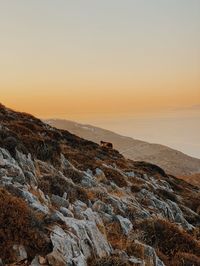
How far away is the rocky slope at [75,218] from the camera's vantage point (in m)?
9.19

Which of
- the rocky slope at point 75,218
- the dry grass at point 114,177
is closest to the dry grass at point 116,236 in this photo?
the rocky slope at point 75,218

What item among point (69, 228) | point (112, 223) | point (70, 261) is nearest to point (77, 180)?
point (112, 223)

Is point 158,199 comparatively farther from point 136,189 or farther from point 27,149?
point 27,149

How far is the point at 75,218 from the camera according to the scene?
476 inches

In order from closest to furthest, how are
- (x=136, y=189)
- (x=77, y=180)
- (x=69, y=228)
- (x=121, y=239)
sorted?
(x=69, y=228)
(x=121, y=239)
(x=77, y=180)
(x=136, y=189)

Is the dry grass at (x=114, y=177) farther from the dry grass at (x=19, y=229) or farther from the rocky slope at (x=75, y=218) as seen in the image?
the dry grass at (x=19, y=229)

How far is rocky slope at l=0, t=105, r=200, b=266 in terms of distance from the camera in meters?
9.19

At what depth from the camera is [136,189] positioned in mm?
23375

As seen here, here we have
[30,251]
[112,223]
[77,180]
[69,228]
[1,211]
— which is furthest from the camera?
[77,180]

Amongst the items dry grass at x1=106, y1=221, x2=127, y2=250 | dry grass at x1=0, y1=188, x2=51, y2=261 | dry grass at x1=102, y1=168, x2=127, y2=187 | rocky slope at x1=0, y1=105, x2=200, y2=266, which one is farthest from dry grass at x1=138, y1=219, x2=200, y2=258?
dry grass at x1=102, y1=168, x2=127, y2=187

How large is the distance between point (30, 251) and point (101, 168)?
1588 centimetres

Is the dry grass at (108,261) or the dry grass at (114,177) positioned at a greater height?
the dry grass at (114,177)

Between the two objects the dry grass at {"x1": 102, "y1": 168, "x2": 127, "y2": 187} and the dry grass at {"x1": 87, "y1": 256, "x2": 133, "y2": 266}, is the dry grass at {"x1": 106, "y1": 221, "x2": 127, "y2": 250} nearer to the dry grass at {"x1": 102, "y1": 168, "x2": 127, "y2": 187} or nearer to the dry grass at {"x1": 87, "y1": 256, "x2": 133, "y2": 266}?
the dry grass at {"x1": 87, "y1": 256, "x2": 133, "y2": 266}

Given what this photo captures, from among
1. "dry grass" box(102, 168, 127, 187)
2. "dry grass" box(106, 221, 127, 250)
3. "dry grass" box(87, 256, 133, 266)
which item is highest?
"dry grass" box(102, 168, 127, 187)
